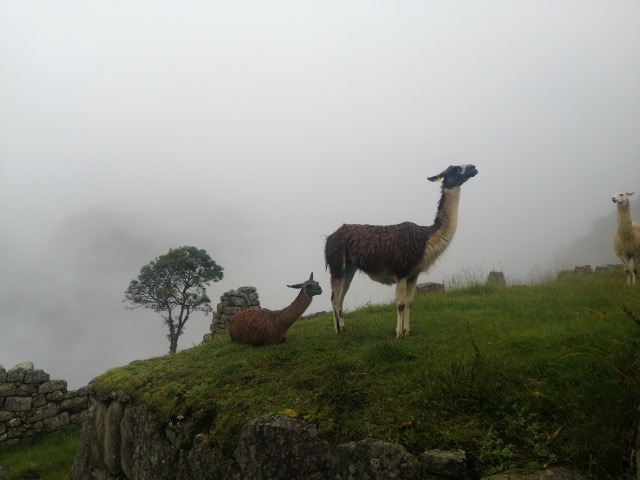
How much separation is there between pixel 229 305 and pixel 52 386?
6.50 m

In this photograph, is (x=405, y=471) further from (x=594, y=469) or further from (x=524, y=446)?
(x=594, y=469)

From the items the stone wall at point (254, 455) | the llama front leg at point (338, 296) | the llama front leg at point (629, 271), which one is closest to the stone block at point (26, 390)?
the stone wall at point (254, 455)

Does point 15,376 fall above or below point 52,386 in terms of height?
above

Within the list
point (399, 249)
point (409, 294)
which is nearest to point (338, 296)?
point (409, 294)

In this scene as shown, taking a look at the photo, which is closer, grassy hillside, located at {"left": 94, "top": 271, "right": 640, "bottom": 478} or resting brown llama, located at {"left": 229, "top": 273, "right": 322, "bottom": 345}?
grassy hillside, located at {"left": 94, "top": 271, "right": 640, "bottom": 478}

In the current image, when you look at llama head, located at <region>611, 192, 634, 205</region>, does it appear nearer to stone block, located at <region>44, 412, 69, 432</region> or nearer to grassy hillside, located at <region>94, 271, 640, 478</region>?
grassy hillside, located at <region>94, 271, 640, 478</region>

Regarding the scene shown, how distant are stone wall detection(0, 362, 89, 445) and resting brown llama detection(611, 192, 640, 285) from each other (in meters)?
17.3

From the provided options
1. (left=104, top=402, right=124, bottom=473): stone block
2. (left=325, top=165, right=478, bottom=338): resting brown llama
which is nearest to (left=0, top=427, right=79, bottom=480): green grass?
(left=104, top=402, right=124, bottom=473): stone block

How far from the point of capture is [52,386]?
13.6 meters

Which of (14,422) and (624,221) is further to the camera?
(14,422)

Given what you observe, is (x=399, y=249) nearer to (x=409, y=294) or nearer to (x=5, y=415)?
(x=409, y=294)

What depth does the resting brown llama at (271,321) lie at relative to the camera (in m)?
8.23

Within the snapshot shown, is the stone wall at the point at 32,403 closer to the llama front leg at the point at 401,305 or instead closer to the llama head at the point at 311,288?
the llama head at the point at 311,288

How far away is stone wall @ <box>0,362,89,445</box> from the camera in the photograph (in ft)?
41.8
